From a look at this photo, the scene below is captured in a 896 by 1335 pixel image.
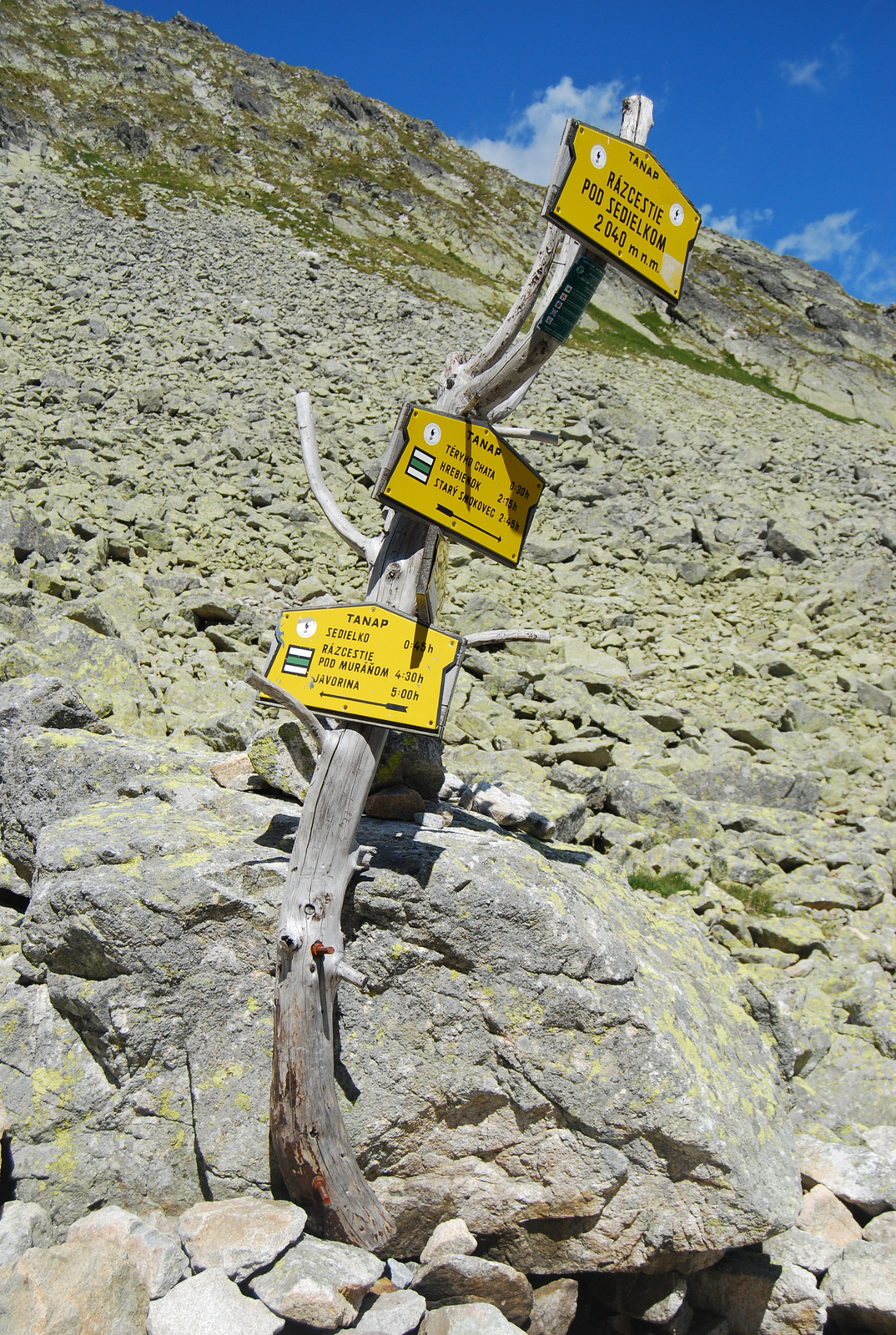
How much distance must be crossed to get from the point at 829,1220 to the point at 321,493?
594 centimetres

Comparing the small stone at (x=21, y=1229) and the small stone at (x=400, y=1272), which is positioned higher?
the small stone at (x=21, y=1229)

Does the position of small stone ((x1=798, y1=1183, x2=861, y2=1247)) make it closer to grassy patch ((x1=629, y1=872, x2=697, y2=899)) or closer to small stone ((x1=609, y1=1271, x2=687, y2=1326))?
small stone ((x1=609, y1=1271, x2=687, y2=1326))

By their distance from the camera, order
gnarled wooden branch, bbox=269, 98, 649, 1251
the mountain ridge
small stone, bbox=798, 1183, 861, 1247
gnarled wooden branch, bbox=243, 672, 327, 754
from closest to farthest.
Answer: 1. gnarled wooden branch, bbox=269, 98, 649, 1251
2. gnarled wooden branch, bbox=243, 672, 327, 754
3. small stone, bbox=798, 1183, 861, 1247
4. the mountain ridge

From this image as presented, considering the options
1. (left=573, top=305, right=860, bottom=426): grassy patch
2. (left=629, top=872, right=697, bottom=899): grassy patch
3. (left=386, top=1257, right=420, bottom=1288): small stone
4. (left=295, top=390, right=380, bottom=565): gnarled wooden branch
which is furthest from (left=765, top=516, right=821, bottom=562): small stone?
(left=573, top=305, right=860, bottom=426): grassy patch

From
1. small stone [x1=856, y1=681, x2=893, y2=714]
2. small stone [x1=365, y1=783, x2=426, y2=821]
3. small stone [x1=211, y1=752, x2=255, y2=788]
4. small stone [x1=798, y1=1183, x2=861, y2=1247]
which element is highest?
small stone [x1=856, y1=681, x2=893, y2=714]

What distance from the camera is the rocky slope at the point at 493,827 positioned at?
4520 mm

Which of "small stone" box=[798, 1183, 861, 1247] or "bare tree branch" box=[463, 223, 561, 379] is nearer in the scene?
"bare tree branch" box=[463, 223, 561, 379]

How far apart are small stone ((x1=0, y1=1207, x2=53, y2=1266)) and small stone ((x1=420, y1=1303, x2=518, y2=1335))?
1944mm

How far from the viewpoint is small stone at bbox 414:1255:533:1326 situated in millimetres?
4305

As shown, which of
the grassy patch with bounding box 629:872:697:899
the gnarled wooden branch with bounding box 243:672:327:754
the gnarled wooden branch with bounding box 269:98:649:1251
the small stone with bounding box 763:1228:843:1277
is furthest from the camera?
the grassy patch with bounding box 629:872:697:899

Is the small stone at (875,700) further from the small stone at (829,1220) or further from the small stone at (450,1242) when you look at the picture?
the small stone at (450,1242)

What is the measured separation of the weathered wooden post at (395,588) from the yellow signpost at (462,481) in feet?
0.04

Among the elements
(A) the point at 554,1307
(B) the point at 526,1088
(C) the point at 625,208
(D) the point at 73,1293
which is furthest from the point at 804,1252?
(C) the point at 625,208

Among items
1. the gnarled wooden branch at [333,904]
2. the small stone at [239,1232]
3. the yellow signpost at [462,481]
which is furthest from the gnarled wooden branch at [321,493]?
the small stone at [239,1232]
